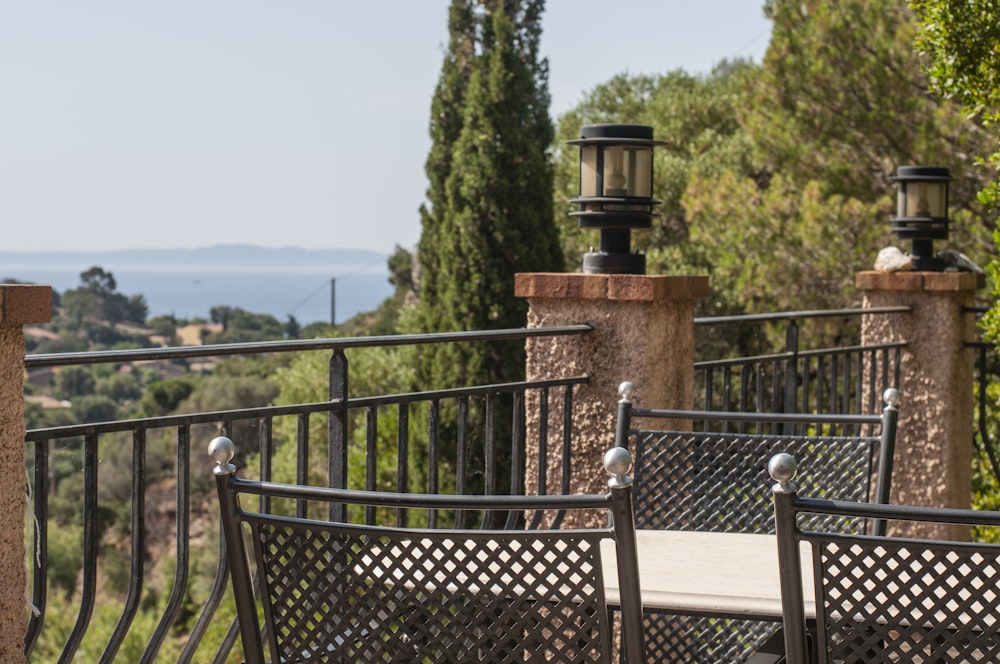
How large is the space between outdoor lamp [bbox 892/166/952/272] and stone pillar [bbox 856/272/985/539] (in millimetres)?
209

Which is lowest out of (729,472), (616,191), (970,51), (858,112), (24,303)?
(729,472)

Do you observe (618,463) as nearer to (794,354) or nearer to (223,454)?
(223,454)

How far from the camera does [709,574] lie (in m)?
2.05

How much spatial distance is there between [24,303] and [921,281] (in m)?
4.63

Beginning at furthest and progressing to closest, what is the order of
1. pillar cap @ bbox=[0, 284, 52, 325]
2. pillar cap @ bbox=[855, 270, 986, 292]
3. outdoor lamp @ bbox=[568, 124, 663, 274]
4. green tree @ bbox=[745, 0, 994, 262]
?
green tree @ bbox=[745, 0, 994, 262] → pillar cap @ bbox=[855, 270, 986, 292] → outdoor lamp @ bbox=[568, 124, 663, 274] → pillar cap @ bbox=[0, 284, 52, 325]

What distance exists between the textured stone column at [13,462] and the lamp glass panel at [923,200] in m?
4.78

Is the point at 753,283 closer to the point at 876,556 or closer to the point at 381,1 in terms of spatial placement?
the point at 876,556

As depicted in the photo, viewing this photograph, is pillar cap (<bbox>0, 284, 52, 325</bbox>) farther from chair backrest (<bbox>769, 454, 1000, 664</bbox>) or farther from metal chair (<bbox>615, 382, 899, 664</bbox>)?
chair backrest (<bbox>769, 454, 1000, 664</bbox>)

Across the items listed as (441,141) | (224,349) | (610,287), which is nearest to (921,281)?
(610,287)

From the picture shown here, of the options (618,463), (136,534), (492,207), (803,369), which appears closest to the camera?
(618,463)

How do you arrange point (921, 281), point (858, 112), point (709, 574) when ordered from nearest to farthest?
point (709, 574)
point (921, 281)
point (858, 112)

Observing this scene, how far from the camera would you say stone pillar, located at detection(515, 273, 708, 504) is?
3.74 meters

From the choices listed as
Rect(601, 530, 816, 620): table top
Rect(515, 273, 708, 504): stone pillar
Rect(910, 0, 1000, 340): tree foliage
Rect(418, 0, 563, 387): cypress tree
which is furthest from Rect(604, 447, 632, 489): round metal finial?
Rect(418, 0, 563, 387): cypress tree

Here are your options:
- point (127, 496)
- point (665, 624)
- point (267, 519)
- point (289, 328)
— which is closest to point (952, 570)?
point (267, 519)
